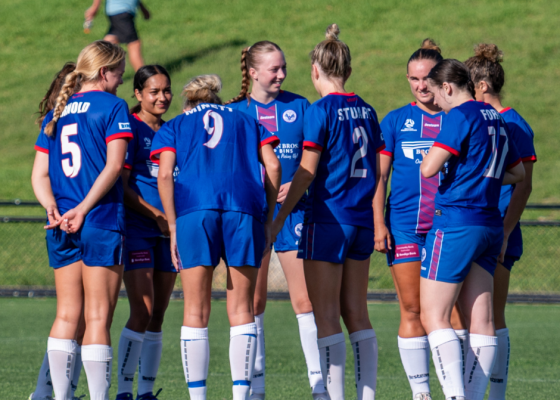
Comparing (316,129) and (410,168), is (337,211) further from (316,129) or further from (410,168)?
(410,168)

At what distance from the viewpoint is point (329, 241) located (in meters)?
3.99

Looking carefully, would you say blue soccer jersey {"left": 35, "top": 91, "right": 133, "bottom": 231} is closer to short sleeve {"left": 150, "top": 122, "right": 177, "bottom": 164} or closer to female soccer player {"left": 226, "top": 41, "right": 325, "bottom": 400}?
short sleeve {"left": 150, "top": 122, "right": 177, "bottom": 164}

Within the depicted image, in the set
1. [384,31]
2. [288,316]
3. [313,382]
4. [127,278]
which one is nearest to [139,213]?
[127,278]

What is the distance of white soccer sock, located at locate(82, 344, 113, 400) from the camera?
3.71 meters

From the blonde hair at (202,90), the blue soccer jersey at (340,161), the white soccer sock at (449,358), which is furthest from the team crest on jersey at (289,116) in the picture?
the white soccer sock at (449,358)

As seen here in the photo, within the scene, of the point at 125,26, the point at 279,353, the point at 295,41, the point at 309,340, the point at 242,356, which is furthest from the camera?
the point at 295,41

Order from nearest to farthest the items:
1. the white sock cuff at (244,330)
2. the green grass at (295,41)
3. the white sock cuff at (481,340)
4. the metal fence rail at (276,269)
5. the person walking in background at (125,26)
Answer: the white sock cuff at (244,330), the white sock cuff at (481,340), the metal fence rail at (276,269), the person walking in background at (125,26), the green grass at (295,41)

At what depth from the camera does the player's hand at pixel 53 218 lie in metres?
3.75

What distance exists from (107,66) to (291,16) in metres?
20.4

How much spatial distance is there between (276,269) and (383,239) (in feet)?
20.8

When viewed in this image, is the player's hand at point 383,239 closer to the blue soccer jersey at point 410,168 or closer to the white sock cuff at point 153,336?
the blue soccer jersey at point 410,168

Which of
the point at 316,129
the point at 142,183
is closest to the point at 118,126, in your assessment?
the point at 142,183

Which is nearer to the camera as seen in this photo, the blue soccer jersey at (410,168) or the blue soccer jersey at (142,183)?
the blue soccer jersey at (410,168)

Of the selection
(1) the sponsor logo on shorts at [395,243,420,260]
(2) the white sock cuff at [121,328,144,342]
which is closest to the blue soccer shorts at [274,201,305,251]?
(1) the sponsor logo on shorts at [395,243,420,260]
